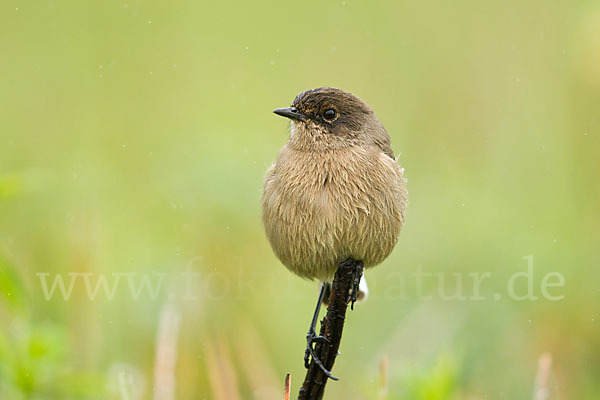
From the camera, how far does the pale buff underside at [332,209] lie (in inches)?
179

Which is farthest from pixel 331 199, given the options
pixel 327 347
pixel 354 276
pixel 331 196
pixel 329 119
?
pixel 327 347

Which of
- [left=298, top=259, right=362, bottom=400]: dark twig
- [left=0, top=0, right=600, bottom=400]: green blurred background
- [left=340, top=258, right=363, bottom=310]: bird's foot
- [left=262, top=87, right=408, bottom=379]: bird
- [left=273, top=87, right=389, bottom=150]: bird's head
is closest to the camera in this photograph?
[left=298, top=259, right=362, bottom=400]: dark twig

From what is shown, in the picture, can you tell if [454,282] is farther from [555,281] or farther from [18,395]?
[18,395]

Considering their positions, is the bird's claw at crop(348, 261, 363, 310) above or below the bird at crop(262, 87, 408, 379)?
below

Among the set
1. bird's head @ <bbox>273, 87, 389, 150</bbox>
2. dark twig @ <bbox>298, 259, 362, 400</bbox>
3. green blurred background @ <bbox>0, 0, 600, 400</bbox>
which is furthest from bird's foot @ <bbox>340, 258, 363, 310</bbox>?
bird's head @ <bbox>273, 87, 389, 150</bbox>

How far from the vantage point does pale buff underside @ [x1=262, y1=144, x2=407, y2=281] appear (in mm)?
4535

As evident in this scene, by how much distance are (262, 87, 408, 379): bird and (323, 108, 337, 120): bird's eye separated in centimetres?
3

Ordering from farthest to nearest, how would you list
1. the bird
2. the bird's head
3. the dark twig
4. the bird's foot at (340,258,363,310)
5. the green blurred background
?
1. the green blurred background
2. the bird's head
3. the bird
4. the bird's foot at (340,258,363,310)
5. the dark twig

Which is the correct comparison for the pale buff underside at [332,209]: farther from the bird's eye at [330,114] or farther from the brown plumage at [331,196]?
the bird's eye at [330,114]

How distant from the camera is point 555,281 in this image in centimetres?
640

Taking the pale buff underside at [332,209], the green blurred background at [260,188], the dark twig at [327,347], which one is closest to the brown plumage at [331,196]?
the pale buff underside at [332,209]

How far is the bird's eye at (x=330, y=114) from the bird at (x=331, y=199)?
0.03m

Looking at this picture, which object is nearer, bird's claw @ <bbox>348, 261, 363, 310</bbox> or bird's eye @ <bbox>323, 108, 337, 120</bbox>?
bird's claw @ <bbox>348, 261, 363, 310</bbox>

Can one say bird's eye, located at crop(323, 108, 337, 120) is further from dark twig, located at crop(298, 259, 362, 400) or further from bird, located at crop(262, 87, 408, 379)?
dark twig, located at crop(298, 259, 362, 400)
